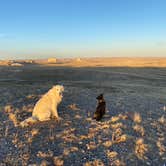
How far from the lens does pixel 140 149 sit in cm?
1040

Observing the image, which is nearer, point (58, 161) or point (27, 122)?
point (58, 161)

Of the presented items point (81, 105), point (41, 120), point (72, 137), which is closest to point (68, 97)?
point (81, 105)

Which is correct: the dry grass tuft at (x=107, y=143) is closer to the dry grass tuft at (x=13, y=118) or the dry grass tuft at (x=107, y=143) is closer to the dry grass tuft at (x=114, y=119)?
the dry grass tuft at (x=114, y=119)

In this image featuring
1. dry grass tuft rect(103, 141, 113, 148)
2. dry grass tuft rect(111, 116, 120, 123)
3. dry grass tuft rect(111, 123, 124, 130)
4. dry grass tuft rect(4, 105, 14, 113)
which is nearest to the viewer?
dry grass tuft rect(103, 141, 113, 148)

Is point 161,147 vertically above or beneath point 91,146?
beneath

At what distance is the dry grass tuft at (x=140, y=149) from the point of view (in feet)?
32.7

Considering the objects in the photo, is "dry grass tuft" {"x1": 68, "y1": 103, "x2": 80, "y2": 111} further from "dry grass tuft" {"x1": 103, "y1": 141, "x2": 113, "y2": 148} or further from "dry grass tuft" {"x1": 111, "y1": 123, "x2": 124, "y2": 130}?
"dry grass tuft" {"x1": 103, "y1": 141, "x2": 113, "y2": 148}

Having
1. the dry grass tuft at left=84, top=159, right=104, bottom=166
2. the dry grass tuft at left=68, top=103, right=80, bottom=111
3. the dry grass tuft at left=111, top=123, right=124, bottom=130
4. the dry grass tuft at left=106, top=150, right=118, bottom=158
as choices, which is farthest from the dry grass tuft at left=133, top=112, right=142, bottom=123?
the dry grass tuft at left=84, top=159, right=104, bottom=166

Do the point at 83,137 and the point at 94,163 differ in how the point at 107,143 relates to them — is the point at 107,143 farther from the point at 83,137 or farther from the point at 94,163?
the point at 94,163

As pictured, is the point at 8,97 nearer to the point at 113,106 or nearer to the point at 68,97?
the point at 68,97

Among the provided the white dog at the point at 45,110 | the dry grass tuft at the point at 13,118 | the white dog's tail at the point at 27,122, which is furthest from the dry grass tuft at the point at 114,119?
the dry grass tuft at the point at 13,118

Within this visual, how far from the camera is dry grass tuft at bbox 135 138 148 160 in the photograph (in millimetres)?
9974

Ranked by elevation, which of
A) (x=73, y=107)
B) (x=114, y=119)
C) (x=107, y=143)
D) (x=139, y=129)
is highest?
(x=73, y=107)

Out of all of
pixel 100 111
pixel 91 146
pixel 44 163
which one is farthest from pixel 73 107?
pixel 44 163
